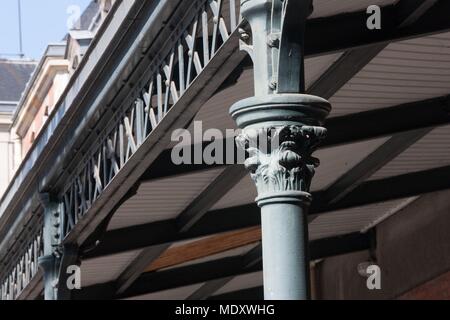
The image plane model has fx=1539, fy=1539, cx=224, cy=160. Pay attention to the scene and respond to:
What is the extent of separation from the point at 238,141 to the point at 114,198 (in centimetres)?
607

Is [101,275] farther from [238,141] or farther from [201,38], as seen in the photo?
[238,141]

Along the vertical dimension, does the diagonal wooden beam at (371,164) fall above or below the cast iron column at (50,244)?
above

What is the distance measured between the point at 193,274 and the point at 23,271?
2.36 metres

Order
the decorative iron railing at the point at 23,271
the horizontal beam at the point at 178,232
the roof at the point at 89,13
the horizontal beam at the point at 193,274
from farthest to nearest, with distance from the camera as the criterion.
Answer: the roof at the point at 89,13
the horizontal beam at the point at 193,274
the decorative iron railing at the point at 23,271
the horizontal beam at the point at 178,232

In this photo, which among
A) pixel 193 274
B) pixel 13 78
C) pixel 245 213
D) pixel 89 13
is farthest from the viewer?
pixel 13 78

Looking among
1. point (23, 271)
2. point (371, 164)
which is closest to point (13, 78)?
point (23, 271)

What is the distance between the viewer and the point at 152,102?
45.6 feet

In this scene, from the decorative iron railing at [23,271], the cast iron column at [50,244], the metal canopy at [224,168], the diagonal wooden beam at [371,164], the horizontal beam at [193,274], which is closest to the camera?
the metal canopy at [224,168]

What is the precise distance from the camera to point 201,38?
12406 mm

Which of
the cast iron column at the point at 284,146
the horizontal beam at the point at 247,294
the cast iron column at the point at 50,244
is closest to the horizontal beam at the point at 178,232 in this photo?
the cast iron column at the point at 50,244

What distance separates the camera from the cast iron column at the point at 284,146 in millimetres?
9273

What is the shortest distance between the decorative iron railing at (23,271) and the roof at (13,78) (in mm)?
28057

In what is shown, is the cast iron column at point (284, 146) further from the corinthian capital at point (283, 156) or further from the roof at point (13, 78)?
the roof at point (13, 78)

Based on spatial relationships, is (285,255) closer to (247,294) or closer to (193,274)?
(193,274)
